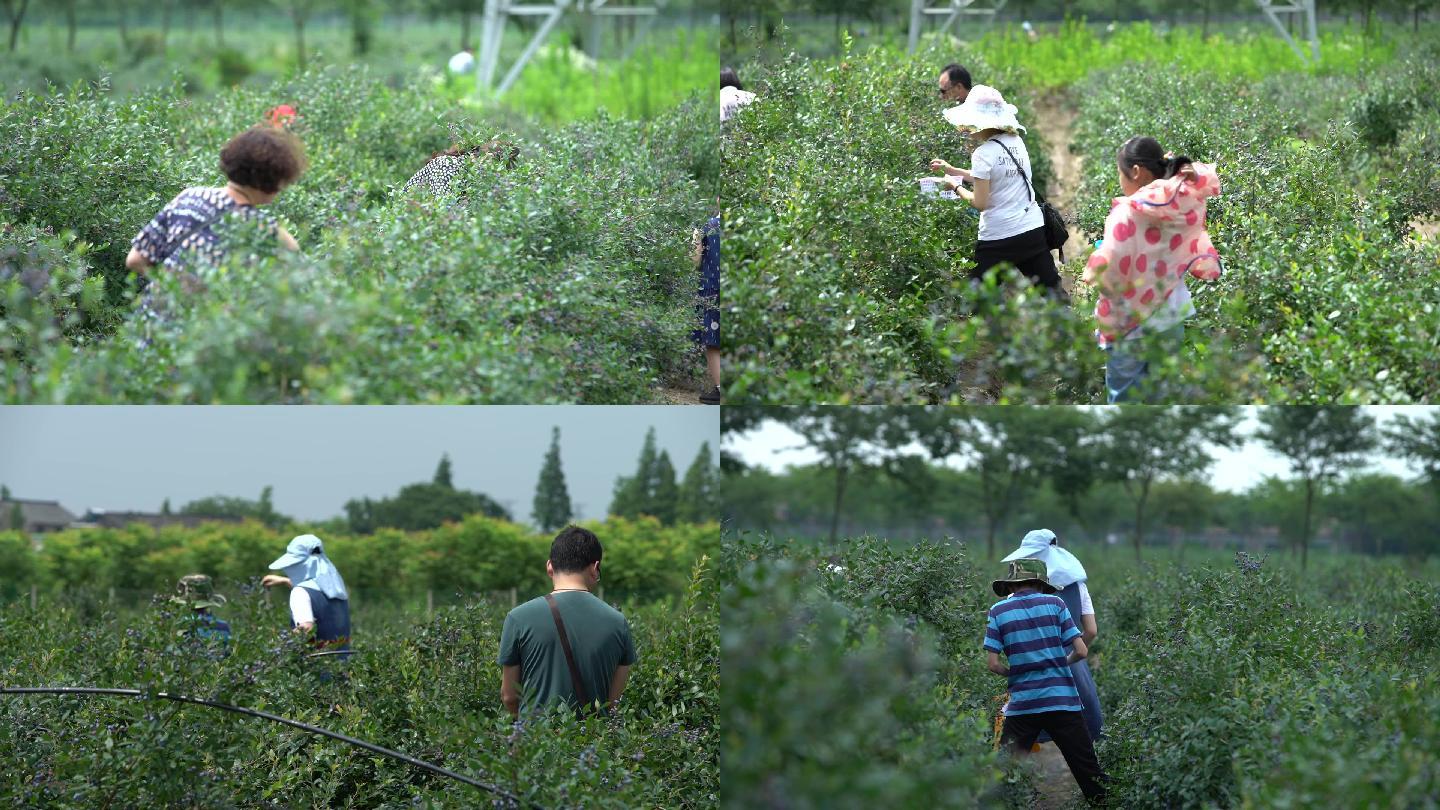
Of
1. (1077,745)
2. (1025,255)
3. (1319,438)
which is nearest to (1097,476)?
(1319,438)

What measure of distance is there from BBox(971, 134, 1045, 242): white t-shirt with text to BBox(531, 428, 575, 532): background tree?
11.6 feet

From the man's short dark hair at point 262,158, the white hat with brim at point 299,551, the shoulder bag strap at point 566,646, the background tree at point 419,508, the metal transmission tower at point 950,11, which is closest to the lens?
the shoulder bag strap at point 566,646

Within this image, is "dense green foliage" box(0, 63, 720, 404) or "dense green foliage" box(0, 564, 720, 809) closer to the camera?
"dense green foliage" box(0, 564, 720, 809)

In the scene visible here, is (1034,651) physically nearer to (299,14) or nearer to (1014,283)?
(1014,283)

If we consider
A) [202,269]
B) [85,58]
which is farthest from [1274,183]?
[85,58]

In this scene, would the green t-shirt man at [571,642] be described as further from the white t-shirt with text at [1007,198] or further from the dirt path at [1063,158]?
the dirt path at [1063,158]

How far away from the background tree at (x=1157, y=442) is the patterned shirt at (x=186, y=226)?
3.38 meters

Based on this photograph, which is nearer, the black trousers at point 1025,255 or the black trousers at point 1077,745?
the black trousers at point 1077,745

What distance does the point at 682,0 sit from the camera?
20781mm

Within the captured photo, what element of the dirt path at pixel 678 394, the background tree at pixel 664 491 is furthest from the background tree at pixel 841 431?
the background tree at pixel 664 491

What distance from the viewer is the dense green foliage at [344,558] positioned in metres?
9.51

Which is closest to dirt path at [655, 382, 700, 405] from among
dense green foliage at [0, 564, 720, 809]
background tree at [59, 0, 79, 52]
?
dense green foliage at [0, 564, 720, 809]

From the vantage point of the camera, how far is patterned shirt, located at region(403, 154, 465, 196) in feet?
19.9

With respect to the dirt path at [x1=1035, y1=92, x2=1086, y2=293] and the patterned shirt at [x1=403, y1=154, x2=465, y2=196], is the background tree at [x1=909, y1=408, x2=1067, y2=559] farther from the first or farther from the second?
the patterned shirt at [x1=403, y1=154, x2=465, y2=196]
